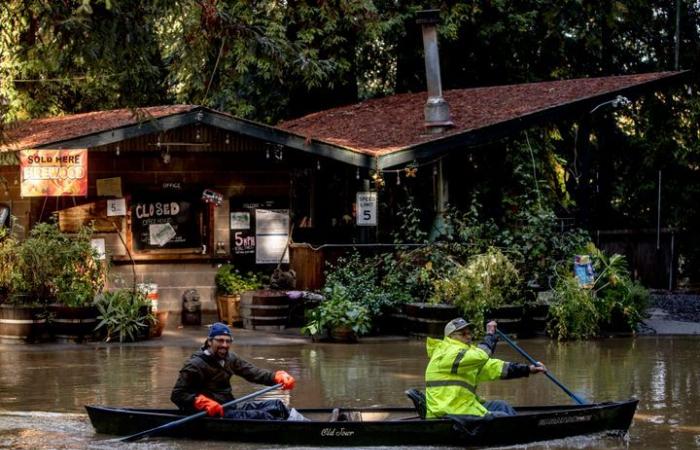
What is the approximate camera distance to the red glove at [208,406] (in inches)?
467

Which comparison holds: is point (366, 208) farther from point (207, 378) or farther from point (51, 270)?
point (207, 378)

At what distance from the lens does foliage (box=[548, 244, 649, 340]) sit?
2002 centimetres

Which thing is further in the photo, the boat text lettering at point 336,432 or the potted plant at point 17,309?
the potted plant at point 17,309

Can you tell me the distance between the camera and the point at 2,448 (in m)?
11.9

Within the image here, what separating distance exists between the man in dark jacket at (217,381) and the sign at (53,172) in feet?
→ 31.9

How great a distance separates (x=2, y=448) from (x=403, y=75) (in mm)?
22371

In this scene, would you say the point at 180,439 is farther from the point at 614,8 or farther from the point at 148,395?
the point at 614,8

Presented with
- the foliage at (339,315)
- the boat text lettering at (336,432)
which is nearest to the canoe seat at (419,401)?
the boat text lettering at (336,432)

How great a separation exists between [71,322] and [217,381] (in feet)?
26.8

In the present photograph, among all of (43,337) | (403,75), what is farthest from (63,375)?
(403,75)

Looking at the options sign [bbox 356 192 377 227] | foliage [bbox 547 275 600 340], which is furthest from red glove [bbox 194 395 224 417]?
sign [bbox 356 192 377 227]

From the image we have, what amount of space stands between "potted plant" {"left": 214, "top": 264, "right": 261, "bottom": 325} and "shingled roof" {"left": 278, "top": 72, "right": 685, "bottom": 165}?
3.02 meters

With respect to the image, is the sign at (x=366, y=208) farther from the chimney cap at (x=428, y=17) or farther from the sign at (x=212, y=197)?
the chimney cap at (x=428, y=17)

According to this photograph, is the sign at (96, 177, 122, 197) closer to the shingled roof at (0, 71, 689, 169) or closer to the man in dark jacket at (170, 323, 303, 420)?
the shingled roof at (0, 71, 689, 169)
